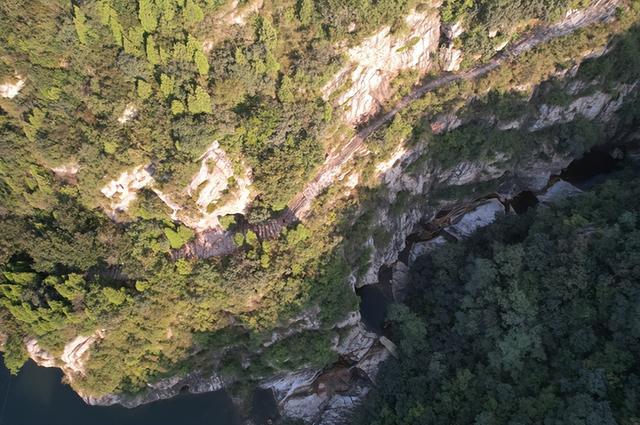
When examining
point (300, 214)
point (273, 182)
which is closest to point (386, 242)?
point (300, 214)

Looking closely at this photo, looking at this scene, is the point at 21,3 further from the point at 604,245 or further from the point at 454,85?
the point at 604,245

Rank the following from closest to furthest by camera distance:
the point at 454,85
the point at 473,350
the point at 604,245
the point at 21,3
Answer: the point at 21,3 → the point at 604,245 → the point at 473,350 → the point at 454,85

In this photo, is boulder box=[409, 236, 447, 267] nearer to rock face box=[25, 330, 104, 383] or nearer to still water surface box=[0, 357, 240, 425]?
still water surface box=[0, 357, 240, 425]

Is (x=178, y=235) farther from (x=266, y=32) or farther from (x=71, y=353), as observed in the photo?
(x=266, y=32)

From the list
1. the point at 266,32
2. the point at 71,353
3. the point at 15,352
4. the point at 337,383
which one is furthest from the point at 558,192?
the point at 15,352

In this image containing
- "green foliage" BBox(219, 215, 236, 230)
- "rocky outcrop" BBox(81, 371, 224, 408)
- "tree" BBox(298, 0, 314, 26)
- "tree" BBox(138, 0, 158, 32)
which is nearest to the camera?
"tree" BBox(138, 0, 158, 32)

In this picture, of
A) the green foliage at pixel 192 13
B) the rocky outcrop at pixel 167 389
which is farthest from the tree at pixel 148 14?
the rocky outcrop at pixel 167 389

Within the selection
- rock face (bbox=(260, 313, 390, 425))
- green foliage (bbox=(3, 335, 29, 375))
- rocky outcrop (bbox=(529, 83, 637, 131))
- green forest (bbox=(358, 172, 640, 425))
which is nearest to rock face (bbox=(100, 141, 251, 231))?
green foliage (bbox=(3, 335, 29, 375))

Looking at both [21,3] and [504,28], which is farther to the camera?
[504,28]
